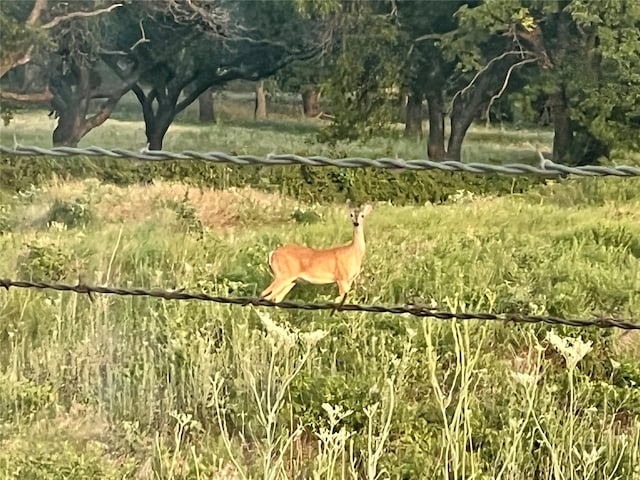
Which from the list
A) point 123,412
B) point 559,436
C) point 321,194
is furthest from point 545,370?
point 321,194

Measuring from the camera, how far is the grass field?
1355mm

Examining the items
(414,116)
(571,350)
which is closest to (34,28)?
(414,116)

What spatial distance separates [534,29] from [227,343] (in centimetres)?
144

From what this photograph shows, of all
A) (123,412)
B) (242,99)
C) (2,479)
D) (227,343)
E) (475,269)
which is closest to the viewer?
(2,479)

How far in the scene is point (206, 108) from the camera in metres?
2.76

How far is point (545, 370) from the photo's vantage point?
162 centimetres

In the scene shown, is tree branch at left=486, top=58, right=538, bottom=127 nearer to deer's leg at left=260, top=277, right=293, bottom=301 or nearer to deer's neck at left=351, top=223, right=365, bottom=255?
deer's neck at left=351, top=223, right=365, bottom=255

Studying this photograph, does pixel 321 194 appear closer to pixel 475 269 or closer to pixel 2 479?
pixel 475 269

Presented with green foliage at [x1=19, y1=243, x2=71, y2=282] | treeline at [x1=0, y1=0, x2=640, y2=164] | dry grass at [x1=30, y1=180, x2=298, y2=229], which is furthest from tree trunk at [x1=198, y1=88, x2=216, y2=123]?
green foliage at [x1=19, y1=243, x2=71, y2=282]

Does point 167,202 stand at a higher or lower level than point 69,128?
lower

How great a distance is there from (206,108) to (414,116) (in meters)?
0.62

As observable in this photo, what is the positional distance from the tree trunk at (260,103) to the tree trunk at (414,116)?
16.6 inches

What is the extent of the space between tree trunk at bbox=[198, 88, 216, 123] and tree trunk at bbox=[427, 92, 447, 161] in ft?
2.10

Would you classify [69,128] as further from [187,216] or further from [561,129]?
[561,129]
